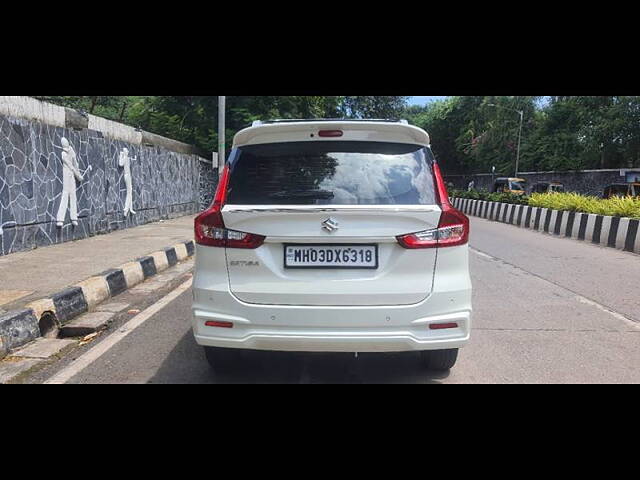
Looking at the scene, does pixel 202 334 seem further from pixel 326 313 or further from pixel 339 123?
pixel 339 123

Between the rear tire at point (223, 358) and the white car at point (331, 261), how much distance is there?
0.42 meters

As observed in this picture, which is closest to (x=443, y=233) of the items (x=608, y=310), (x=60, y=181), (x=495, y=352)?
(x=495, y=352)

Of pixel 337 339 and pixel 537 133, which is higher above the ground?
pixel 537 133

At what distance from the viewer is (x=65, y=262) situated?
7859 millimetres

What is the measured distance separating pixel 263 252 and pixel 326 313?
1.71ft

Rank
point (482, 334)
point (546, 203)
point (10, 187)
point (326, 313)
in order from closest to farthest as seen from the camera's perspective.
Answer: point (326, 313) < point (482, 334) < point (10, 187) < point (546, 203)

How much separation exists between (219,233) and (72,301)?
10.3ft

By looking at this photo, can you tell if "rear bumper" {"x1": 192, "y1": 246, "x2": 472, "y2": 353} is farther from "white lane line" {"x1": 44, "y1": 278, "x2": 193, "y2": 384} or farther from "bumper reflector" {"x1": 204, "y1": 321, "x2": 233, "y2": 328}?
"white lane line" {"x1": 44, "y1": 278, "x2": 193, "y2": 384}

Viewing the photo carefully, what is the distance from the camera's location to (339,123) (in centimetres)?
350

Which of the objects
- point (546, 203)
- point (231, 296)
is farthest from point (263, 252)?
point (546, 203)

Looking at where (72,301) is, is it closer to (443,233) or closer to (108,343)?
(108,343)

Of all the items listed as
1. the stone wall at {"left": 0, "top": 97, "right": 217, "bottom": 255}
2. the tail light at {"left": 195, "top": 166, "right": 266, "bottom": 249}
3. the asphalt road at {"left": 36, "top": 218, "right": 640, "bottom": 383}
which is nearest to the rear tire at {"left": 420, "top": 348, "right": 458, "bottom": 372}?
the asphalt road at {"left": 36, "top": 218, "right": 640, "bottom": 383}

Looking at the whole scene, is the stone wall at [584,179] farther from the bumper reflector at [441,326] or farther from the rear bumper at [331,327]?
the rear bumper at [331,327]

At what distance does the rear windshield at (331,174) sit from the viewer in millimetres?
3352
